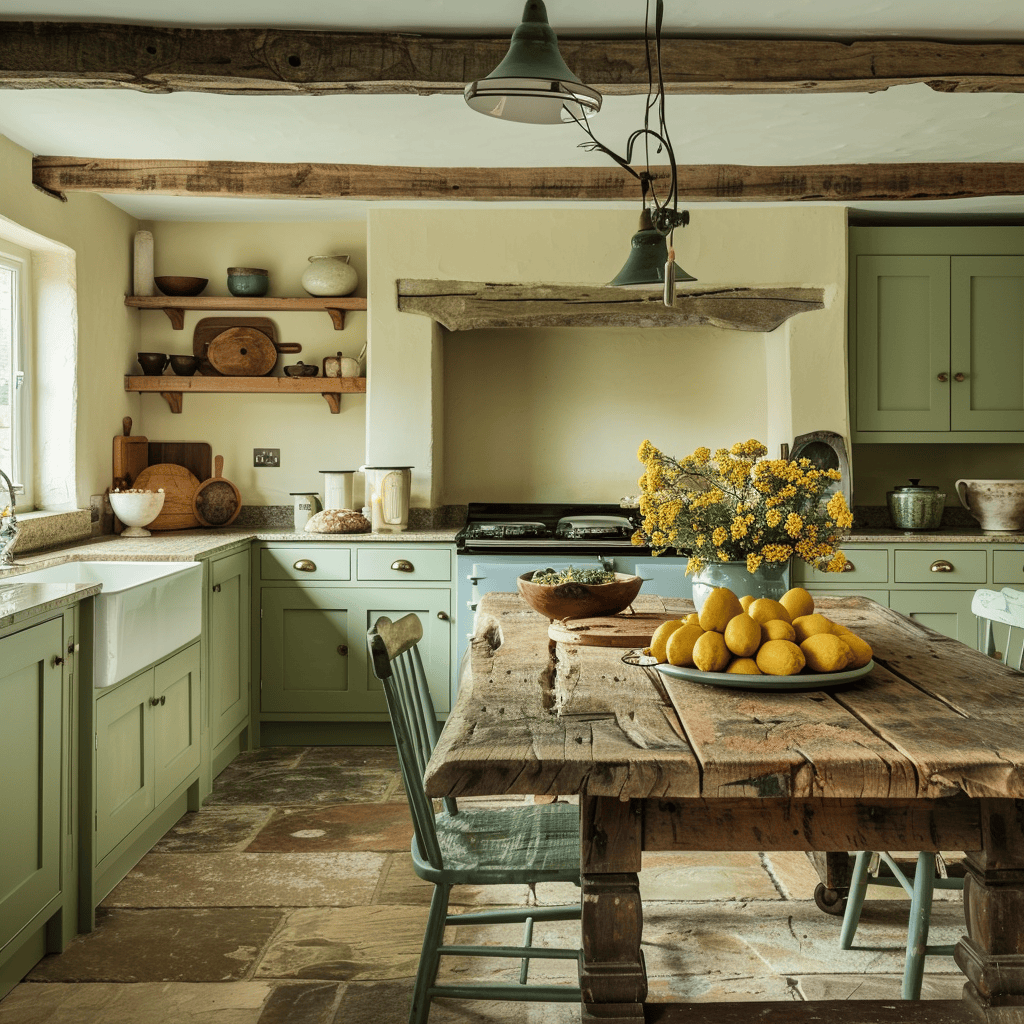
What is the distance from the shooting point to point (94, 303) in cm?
423

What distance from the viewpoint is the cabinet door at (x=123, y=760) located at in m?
2.69

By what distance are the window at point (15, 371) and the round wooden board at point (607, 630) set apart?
256 cm

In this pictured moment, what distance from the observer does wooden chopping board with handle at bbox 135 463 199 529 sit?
4.63 meters

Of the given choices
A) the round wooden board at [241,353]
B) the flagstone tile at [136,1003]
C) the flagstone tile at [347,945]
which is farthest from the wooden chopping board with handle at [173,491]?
the flagstone tile at [136,1003]

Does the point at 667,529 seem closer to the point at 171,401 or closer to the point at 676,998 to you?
the point at 676,998

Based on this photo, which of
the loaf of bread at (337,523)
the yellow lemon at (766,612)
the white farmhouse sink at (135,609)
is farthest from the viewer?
the loaf of bread at (337,523)

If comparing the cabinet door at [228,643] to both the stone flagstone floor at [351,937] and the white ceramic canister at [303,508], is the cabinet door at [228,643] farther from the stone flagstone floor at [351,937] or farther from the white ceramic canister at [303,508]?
the stone flagstone floor at [351,937]

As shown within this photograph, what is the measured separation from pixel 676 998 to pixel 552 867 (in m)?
0.59

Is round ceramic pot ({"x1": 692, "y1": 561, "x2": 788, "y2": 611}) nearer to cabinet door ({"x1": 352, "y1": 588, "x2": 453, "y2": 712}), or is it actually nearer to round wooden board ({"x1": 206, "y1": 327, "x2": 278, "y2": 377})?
cabinet door ({"x1": 352, "y1": 588, "x2": 453, "y2": 712})

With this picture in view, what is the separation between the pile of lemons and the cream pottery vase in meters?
2.85

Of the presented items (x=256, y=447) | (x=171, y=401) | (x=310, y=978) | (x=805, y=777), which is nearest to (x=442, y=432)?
(x=256, y=447)

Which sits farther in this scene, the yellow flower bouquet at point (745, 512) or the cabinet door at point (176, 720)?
the cabinet door at point (176, 720)

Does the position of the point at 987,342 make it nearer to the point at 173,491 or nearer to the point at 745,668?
the point at 745,668

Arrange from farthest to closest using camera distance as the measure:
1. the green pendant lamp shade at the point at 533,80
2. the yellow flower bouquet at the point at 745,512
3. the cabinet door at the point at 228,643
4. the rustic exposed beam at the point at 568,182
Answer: the rustic exposed beam at the point at 568,182
the cabinet door at the point at 228,643
the yellow flower bouquet at the point at 745,512
the green pendant lamp shade at the point at 533,80
